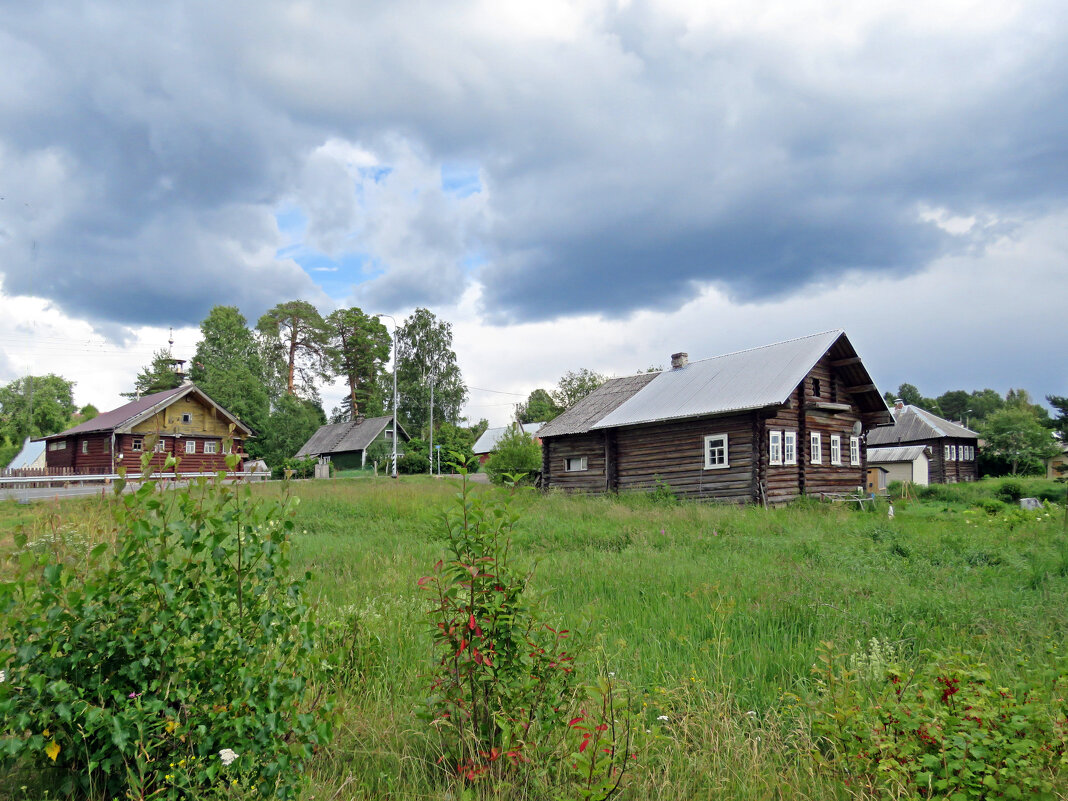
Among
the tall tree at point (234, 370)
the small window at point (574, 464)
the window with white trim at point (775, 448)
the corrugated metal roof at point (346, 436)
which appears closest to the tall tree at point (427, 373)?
the corrugated metal roof at point (346, 436)

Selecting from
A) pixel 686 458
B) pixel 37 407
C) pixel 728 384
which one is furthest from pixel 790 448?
pixel 37 407

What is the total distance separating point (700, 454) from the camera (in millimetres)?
23203

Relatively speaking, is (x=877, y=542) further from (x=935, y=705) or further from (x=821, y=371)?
(x=821, y=371)

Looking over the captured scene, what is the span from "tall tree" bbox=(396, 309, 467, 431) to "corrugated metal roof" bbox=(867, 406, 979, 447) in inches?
1359

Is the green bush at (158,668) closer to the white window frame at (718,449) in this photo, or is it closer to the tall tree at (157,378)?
the white window frame at (718,449)

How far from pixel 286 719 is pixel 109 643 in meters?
0.93

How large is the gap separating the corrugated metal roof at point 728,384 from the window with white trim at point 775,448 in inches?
63.1

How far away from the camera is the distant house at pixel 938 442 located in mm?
43875

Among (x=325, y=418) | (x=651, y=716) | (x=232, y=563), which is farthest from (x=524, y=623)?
(x=325, y=418)

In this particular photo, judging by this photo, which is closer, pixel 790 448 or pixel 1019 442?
pixel 790 448

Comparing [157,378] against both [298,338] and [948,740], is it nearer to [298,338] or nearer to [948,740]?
[298,338]

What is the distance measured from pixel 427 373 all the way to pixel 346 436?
9.44 meters

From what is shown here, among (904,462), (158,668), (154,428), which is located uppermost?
(154,428)

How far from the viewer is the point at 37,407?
70.3 m
